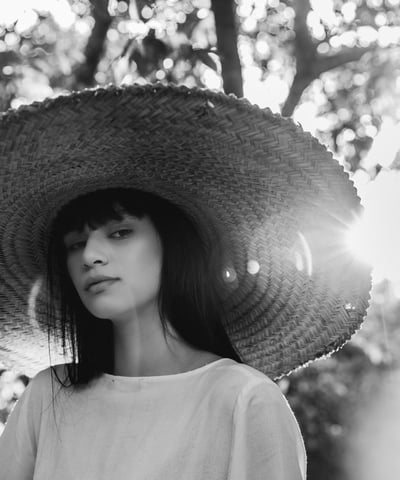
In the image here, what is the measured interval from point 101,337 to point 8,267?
386 millimetres

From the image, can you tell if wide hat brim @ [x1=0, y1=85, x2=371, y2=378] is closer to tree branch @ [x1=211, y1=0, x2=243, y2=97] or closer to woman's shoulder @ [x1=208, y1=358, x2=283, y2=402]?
woman's shoulder @ [x1=208, y1=358, x2=283, y2=402]

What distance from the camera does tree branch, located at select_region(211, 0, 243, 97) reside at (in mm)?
3275

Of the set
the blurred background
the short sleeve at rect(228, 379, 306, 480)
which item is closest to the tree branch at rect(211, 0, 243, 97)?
the blurred background

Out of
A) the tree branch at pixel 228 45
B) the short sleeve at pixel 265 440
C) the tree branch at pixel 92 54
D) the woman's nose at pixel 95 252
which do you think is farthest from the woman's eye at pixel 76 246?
the tree branch at pixel 92 54

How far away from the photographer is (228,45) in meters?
3.35

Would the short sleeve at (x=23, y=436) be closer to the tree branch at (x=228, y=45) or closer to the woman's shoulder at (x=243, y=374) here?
the woman's shoulder at (x=243, y=374)

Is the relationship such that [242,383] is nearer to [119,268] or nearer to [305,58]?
[119,268]

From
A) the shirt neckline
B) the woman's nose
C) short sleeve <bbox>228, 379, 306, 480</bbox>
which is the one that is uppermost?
the woman's nose

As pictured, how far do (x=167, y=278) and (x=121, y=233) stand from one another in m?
0.20

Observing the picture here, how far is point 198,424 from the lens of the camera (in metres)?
2.11

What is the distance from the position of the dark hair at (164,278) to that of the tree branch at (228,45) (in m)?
1.00

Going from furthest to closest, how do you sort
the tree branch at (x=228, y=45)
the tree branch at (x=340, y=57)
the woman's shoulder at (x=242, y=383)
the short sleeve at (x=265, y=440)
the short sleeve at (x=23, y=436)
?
the tree branch at (x=340, y=57), the tree branch at (x=228, y=45), the short sleeve at (x=23, y=436), the woman's shoulder at (x=242, y=383), the short sleeve at (x=265, y=440)

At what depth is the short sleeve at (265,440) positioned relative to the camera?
1.93 m

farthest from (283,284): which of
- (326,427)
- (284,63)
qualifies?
(326,427)
